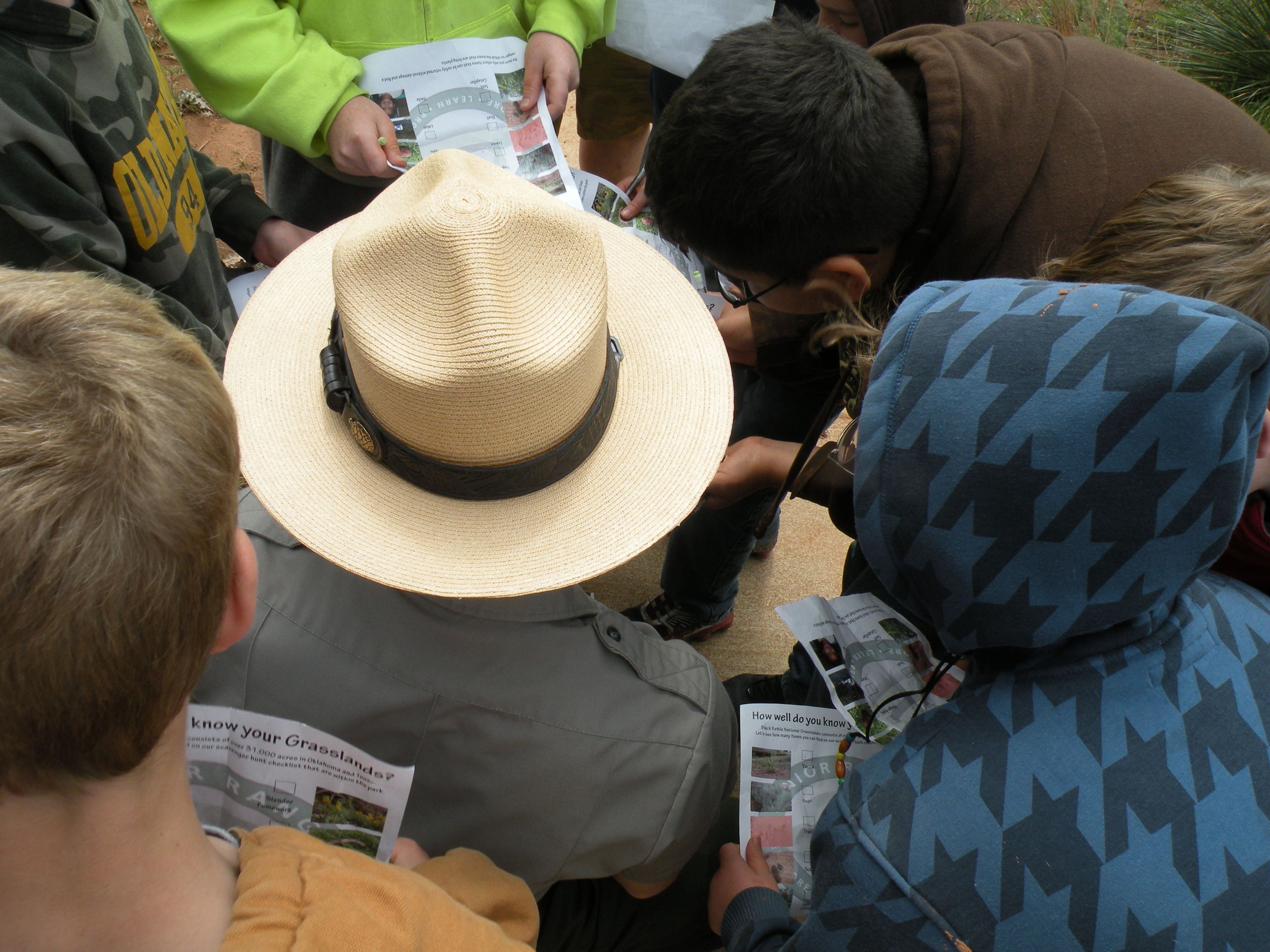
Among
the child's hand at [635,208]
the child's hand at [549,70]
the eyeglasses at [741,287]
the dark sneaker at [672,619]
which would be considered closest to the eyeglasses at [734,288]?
the eyeglasses at [741,287]

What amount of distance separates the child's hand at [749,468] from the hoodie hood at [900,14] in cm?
112

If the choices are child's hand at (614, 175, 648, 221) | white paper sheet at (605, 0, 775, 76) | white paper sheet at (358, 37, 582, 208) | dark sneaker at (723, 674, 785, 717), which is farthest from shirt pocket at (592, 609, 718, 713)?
white paper sheet at (605, 0, 775, 76)

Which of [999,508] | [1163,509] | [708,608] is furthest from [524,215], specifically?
[708,608]

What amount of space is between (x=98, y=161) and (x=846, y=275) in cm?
138

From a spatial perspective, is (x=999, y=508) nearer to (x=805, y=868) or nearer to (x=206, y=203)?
(x=805, y=868)

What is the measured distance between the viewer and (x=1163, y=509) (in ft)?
2.74

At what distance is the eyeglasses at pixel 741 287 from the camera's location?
1531mm

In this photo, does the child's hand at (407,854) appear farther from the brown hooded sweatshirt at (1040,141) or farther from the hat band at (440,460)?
the brown hooded sweatshirt at (1040,141)

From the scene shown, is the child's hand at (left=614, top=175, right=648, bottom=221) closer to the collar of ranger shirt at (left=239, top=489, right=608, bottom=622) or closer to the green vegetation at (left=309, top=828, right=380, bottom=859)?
the collar of ranger shirt at (left=239, top=489, right=608, bottom=622)

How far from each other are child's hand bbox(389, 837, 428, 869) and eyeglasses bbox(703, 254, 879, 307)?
117 centimetres

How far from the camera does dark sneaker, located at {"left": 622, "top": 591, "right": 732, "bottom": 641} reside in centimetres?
239

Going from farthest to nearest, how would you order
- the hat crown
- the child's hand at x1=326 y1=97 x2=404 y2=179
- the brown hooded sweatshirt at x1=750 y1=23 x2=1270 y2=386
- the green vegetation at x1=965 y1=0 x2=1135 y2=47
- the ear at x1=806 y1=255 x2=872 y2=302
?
the green vegetation at x1=965 y1=0 x2=1135 y2=47 → the child's hand at x1=326 y1=97 x2=404 y2=179 → the ear at x1=806 y1=255 x2=872 y2=302 → the brown hooded sweatshirt at x1=750 y1=23 x2=1270 y2=386 → the hat crown

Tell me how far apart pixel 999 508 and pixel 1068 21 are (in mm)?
5249

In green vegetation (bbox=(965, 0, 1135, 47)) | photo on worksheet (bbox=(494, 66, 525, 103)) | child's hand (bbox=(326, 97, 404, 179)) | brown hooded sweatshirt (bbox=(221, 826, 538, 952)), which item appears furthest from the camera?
green vegetation (bbox=(965, 0, 1135, 47))
